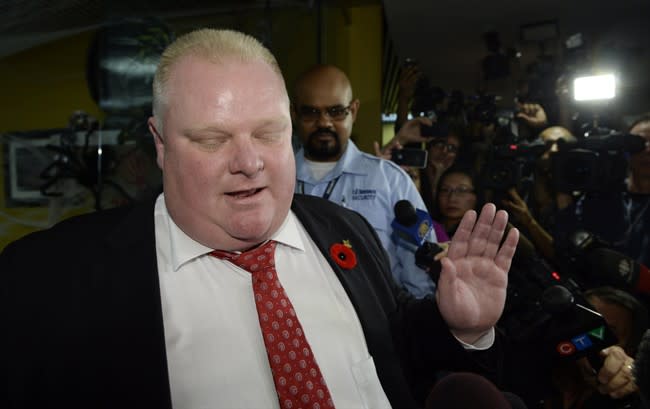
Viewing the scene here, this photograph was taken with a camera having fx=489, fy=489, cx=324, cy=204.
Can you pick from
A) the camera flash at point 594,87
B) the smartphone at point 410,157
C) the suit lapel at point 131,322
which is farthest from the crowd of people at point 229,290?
the camera flash at point 594,87

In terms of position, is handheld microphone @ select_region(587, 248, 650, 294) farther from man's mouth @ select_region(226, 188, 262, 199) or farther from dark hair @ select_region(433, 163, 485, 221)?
man's mouth @ select_region(226, 188, 262, 199)

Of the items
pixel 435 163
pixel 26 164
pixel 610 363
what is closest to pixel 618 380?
pixel 610 363

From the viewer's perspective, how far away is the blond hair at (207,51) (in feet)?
3.29

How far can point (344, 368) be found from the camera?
3.47 ft

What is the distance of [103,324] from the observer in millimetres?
914

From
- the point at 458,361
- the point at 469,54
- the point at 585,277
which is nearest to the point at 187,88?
the point at 458,361

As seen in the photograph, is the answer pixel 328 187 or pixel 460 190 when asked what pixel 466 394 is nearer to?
pixel 328 187

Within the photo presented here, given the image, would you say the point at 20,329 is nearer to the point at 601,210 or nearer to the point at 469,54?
the point at 601,210

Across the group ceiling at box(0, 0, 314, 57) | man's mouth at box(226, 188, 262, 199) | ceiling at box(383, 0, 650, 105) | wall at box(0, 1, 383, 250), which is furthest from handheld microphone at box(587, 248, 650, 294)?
ceiling at box(383, 0, 650, 105)

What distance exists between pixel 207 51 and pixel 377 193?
1.36m

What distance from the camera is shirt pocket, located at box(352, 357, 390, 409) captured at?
3.49ft

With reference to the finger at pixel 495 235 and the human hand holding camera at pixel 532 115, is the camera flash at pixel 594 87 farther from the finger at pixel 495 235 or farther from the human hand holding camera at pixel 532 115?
the finger at pixel 495 235

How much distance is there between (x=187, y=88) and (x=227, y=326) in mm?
491

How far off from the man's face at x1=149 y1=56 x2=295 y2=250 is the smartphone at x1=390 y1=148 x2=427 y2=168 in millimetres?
1603
